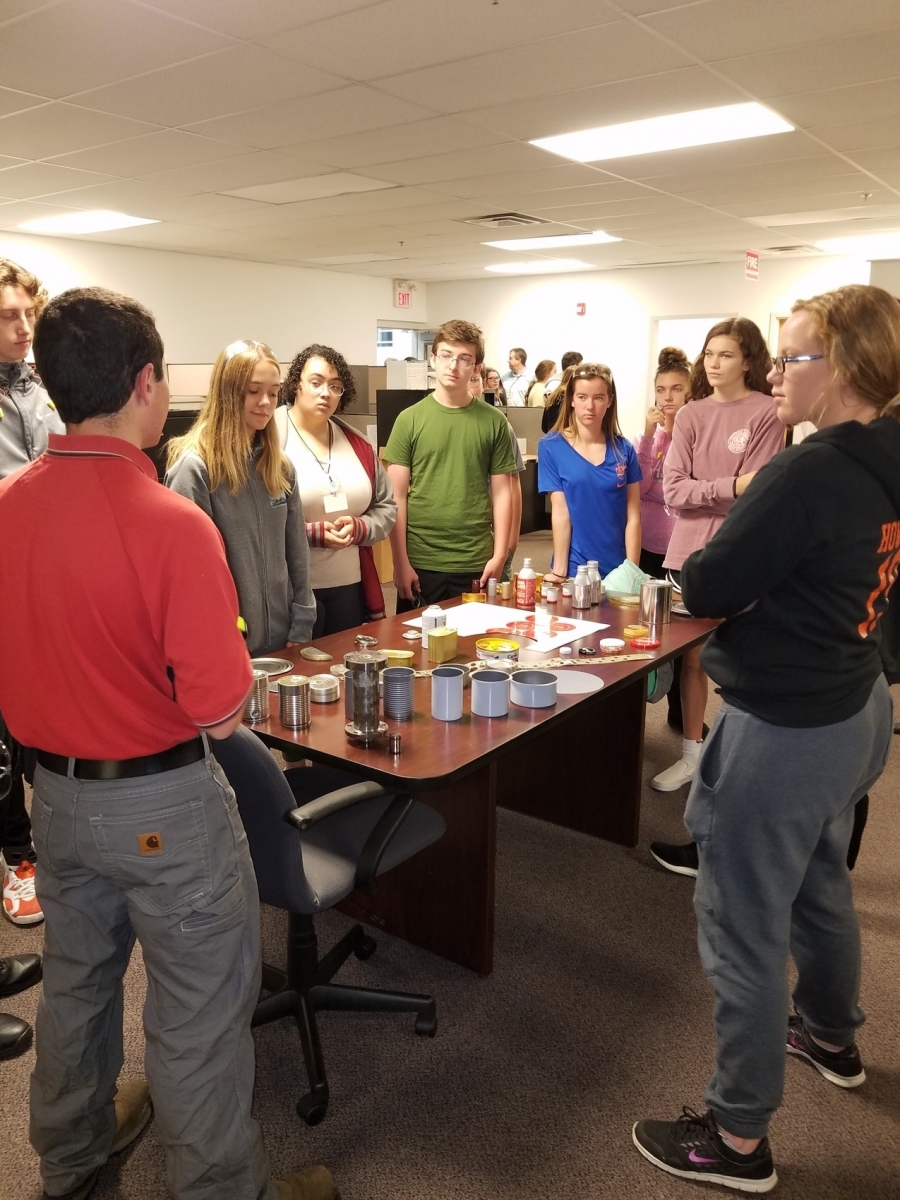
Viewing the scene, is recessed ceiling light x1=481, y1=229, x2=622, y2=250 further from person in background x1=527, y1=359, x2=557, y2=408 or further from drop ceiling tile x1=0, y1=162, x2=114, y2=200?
drop ceiling tile x1=0, y1=162, x2=114, y2=200

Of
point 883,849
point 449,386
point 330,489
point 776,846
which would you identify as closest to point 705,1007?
point 776,846

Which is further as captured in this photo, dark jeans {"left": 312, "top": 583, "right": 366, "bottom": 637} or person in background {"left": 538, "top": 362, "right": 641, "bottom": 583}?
person in background {"left": 538, "top": 362, "right": 641, "bottom": 583}

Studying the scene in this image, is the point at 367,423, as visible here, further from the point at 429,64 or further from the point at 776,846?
the point at 776,846

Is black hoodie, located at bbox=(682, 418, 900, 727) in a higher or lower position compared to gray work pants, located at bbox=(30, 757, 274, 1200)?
higher

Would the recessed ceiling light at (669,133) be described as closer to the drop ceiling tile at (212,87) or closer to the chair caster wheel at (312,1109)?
the drop ceiling tile at (212,87)

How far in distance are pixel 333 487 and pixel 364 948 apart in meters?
1.38

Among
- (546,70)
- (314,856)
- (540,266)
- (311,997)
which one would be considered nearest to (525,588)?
(314,856)

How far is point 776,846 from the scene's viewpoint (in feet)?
4.86

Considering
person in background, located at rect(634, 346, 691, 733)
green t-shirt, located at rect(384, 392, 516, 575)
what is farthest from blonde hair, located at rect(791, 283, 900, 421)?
person in background, located at rect(634, 346, 691, 733)

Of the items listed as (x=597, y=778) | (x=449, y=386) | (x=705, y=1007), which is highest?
(x=449, y=386)

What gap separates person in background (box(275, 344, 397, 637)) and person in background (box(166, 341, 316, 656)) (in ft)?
0.81

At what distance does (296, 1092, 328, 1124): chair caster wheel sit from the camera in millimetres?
1736

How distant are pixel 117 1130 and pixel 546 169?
552 centimetres

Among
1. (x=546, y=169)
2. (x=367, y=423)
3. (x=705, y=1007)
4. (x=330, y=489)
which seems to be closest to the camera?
(x=705, y=1007)
